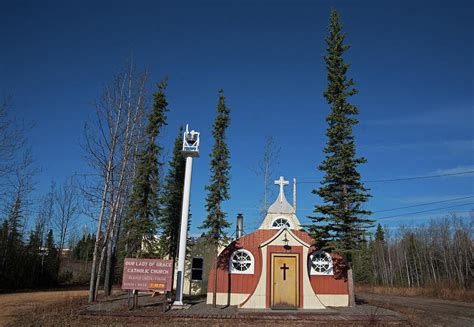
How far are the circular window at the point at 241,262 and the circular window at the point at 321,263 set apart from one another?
329 cm

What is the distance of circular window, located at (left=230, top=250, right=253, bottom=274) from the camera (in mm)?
17484

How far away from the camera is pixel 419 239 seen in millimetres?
52906

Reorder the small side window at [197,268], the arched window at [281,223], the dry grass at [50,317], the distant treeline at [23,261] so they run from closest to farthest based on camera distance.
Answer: the dry grass at [50,317] < the arched window at [281,223] < the small side window at [197,268] < the distant treeline at [23,261]

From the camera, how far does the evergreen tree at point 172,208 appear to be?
2270cm

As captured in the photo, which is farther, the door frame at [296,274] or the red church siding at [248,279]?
the red church siding at [248,279]

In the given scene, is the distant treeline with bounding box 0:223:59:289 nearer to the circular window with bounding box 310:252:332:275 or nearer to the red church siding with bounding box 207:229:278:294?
the red church siding with bounding box 207:229:278:294

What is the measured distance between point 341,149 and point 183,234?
8984 millimetres

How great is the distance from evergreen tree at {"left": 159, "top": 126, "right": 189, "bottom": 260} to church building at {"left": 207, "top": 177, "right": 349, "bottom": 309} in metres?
6.03

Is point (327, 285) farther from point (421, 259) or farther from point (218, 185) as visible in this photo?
point (421, 259)

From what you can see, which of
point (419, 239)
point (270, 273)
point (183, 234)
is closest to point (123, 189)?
point (183, 234)

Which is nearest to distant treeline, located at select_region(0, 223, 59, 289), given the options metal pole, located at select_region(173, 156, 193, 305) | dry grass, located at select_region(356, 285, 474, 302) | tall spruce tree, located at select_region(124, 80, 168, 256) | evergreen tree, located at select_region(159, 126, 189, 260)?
evergreen tree, located at select_region(159, 126, 189, 260)

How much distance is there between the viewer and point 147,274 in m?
14.4

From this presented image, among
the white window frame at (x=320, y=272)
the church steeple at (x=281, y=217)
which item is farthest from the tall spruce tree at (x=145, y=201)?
the white window frame at (x=320, y=272)

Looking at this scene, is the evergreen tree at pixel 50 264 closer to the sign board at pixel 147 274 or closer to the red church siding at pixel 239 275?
Answer: the red church siding at pixel 239 275
